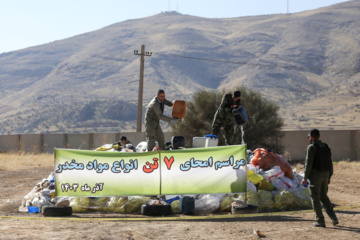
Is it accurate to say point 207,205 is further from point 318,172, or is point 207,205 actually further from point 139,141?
point 139,141

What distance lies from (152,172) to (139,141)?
80.5 ft

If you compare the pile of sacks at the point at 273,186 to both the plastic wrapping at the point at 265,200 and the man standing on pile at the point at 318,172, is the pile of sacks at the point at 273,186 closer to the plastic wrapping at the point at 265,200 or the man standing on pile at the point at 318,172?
the plastic wrapping at the point at 265,200

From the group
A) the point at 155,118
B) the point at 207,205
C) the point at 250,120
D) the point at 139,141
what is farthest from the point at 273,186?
the point at 139,141

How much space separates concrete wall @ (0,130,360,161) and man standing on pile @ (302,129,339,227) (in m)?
22.0

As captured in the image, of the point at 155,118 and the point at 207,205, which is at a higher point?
the point at 155,118

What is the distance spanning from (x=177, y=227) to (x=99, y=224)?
142 centimetres

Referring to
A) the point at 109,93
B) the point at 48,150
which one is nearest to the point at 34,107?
the point at 109,93

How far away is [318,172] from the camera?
9.81m

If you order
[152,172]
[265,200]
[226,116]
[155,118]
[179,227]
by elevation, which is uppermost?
[226,116]

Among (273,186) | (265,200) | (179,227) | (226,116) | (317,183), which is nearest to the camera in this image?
(317,183)

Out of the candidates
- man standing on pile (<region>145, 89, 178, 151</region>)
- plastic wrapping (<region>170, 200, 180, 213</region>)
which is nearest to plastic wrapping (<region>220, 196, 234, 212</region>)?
plastic wrapping (<region>170, 200, 180, 213</region>)

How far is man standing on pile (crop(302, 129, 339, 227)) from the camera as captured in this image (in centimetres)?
A: 976

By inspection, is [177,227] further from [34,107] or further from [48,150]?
[34,107]

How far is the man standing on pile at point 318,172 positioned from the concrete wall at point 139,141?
72.1ft
